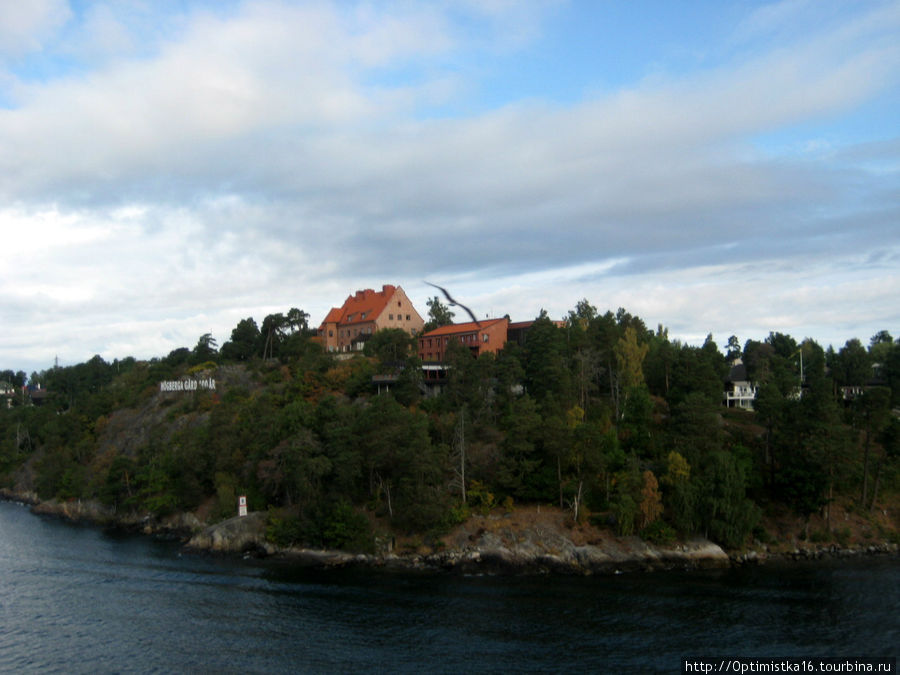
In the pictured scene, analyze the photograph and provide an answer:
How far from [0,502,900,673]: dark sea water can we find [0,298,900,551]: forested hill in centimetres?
448

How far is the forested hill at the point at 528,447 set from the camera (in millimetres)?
40219

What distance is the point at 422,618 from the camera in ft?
95.6

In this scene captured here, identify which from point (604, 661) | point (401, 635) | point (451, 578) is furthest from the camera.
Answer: point (451, 578)

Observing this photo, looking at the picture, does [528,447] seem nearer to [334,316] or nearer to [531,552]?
[531,552]

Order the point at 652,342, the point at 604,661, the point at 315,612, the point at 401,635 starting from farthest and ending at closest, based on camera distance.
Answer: the point at 652,342 → the point at 315,612 → the point at 401,635 → the point at 604,661

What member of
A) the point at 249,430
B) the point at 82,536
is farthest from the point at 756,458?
the point at 82,536

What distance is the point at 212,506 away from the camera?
50500mm

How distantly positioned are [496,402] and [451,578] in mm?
18182

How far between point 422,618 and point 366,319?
50.0 m

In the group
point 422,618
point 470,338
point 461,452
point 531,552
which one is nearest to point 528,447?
point 461,452

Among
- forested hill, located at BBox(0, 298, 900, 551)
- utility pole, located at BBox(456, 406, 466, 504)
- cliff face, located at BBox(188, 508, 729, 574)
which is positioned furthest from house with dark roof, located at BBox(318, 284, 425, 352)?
cliff face, located at BBox(188, 508, 729, 574)

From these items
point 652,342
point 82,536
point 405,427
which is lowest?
point 82,536

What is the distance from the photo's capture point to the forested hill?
132ft

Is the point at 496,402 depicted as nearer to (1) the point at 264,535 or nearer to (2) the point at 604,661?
(1) the point at 264,535
